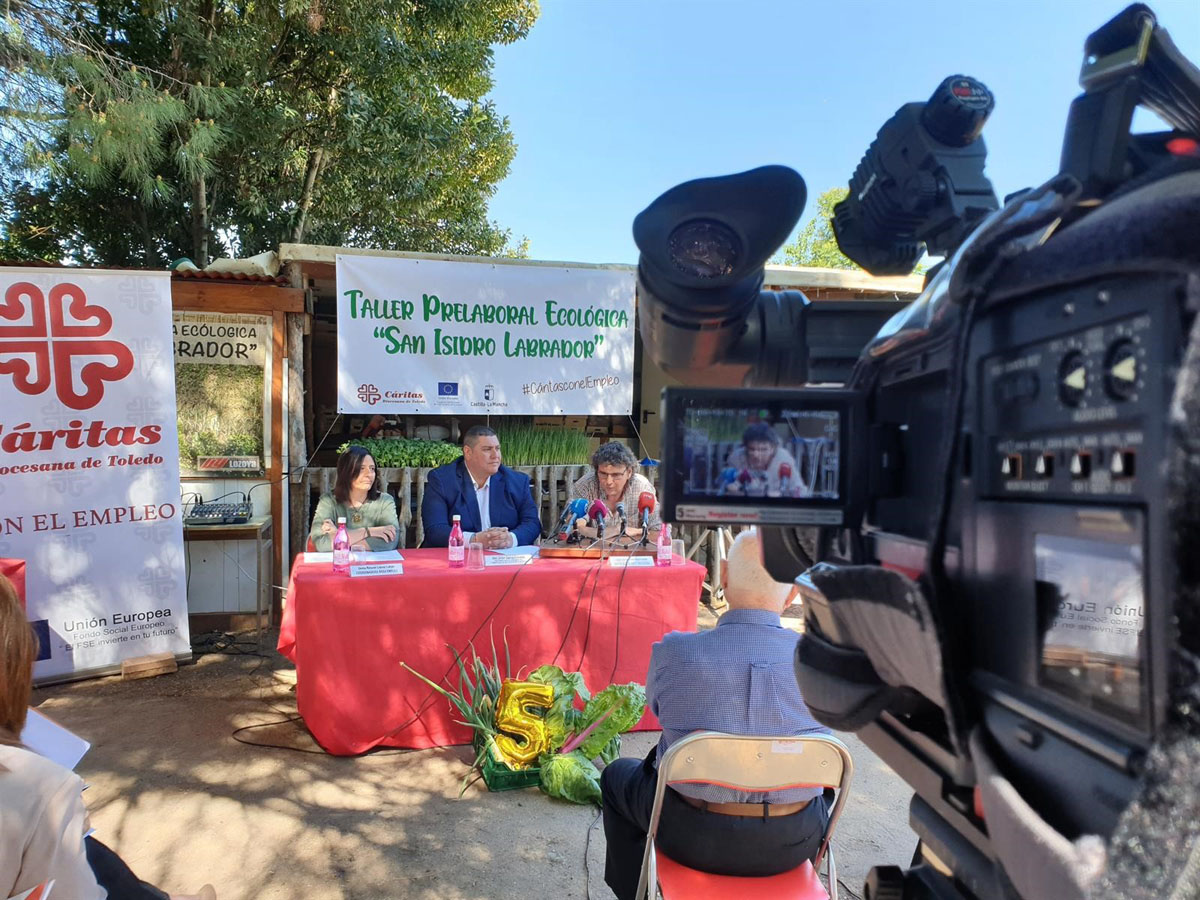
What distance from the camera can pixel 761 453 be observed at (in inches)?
32.8

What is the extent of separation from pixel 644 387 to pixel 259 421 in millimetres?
3590

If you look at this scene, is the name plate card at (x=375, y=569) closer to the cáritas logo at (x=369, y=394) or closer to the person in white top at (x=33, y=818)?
the person in white top at (x=33, y=818)

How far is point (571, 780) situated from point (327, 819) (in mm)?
996

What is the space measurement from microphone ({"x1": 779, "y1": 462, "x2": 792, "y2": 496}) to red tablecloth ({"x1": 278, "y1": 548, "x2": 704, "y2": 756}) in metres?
3.02

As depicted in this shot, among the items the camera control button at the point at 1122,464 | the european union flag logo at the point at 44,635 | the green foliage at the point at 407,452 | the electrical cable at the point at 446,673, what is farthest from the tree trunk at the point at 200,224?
the camera control button at the point at 1122,464

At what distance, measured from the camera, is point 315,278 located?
6035 millimetres

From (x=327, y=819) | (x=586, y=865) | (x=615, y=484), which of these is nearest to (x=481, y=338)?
(x=615, y=484)

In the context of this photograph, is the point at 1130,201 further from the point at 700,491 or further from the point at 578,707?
the point at 578,707

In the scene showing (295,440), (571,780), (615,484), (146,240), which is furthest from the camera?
(146,240)

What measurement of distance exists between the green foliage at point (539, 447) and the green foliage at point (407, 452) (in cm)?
45

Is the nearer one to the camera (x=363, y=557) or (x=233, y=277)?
(x=363, y=557)

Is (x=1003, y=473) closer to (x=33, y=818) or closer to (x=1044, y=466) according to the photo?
(x=1044, y=466)

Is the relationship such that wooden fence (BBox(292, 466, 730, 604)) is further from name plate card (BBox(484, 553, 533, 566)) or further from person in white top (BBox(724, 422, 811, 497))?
person in white top (BBox(724, 422, 811, 497))

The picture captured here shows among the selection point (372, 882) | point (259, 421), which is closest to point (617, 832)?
point (372, 882)
